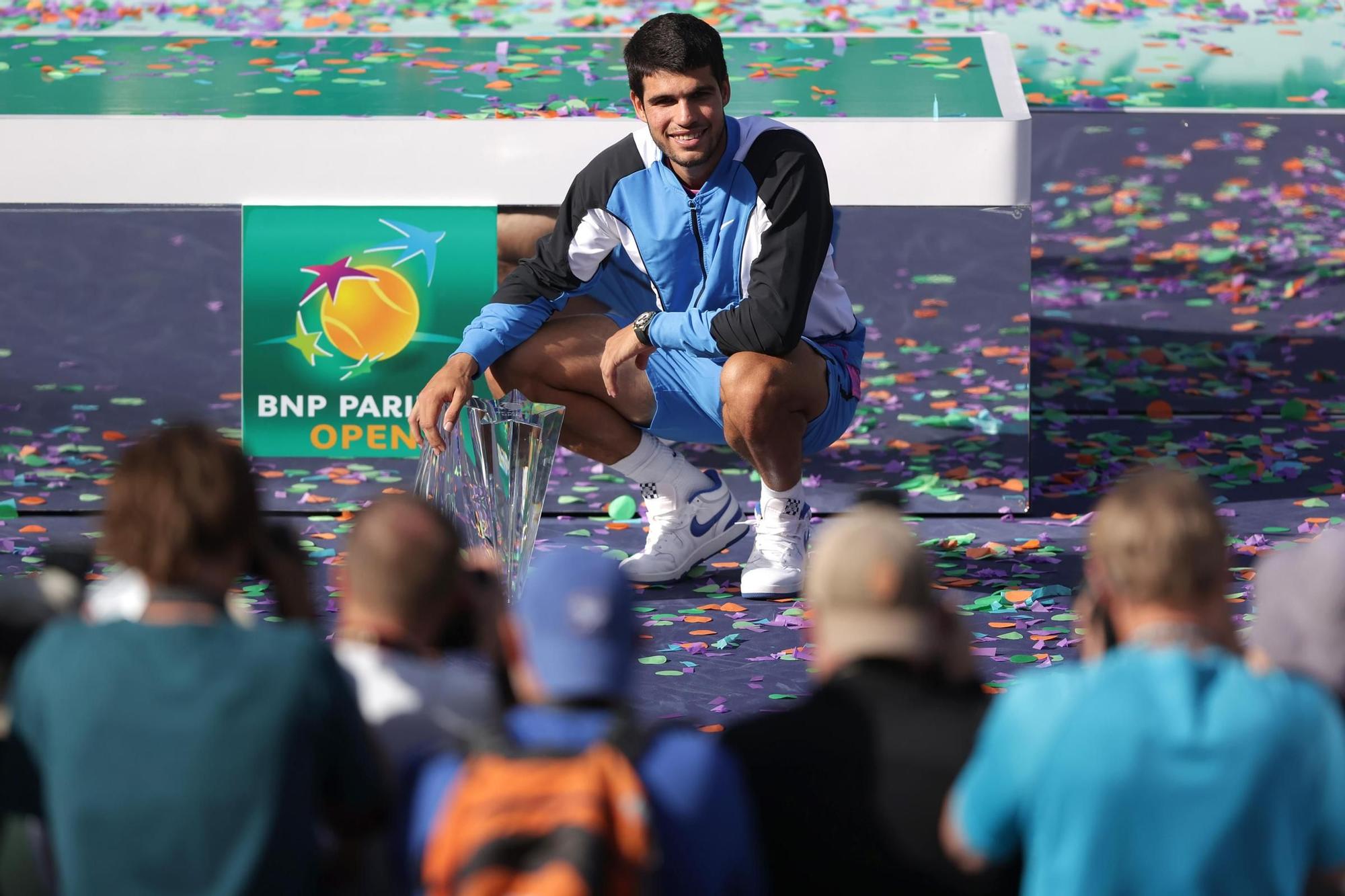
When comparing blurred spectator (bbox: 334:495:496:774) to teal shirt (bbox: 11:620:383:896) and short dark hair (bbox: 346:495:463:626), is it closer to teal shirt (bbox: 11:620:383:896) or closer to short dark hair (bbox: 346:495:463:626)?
short dark hair (bbox: 346:495:463:626)

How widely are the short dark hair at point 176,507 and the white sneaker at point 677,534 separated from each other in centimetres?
254

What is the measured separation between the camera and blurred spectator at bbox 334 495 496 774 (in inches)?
78.1

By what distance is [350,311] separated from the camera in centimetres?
518

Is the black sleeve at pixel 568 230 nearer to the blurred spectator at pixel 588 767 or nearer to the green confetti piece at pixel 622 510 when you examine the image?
the green confetti piece at pixel 622 510

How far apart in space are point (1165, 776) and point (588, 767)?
0.58 m

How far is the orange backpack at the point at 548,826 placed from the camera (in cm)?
171

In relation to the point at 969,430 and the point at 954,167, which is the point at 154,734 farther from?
the point at 969,430

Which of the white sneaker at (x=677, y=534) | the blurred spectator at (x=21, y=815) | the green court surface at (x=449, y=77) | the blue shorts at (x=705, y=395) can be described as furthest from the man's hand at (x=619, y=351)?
the blurred spectator at (x=21, y=815)

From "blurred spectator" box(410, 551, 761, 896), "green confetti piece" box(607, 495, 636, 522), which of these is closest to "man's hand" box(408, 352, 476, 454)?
"green confetti piece" box(607, 495, 636, 522)

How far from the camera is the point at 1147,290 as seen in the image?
851 cm

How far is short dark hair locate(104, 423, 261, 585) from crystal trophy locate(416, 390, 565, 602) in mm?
1965

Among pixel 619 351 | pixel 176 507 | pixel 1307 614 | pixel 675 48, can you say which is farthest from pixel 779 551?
pixel 176 507

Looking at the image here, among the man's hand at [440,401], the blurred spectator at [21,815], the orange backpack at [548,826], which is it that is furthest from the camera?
the man's hand at [440,401]

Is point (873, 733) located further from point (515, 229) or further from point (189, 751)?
point (515, 229)
